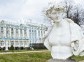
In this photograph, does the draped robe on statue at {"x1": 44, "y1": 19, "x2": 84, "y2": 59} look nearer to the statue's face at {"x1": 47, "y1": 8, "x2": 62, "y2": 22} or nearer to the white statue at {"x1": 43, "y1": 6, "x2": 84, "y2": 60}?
the white statue at {"x1": 43, "y1": 6, "x2": 84, "y2": 60}

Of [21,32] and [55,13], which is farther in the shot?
[21,32]

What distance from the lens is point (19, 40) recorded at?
180 ft

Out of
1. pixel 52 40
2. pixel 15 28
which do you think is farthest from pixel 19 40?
pixel 52 40

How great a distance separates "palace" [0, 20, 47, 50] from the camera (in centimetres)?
5078

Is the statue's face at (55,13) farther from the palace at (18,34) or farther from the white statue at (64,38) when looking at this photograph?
the palace at (18,34)

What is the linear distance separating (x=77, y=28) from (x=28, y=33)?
176 ft

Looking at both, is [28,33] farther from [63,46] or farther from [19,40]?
[63,46]

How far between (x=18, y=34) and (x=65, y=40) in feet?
169

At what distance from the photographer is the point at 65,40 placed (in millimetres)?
4492

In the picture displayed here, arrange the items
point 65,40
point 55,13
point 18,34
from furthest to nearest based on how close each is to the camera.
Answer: point 18,34 < point 65,40 < point 55,13

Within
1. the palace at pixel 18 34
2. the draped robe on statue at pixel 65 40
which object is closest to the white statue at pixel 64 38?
the draped robe on statue at pixel 65 40

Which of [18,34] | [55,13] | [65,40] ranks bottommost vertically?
[18,34]

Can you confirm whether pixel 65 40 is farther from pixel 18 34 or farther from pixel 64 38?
pixel 18 34

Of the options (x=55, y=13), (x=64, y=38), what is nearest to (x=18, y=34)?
(x=64, y=38)
